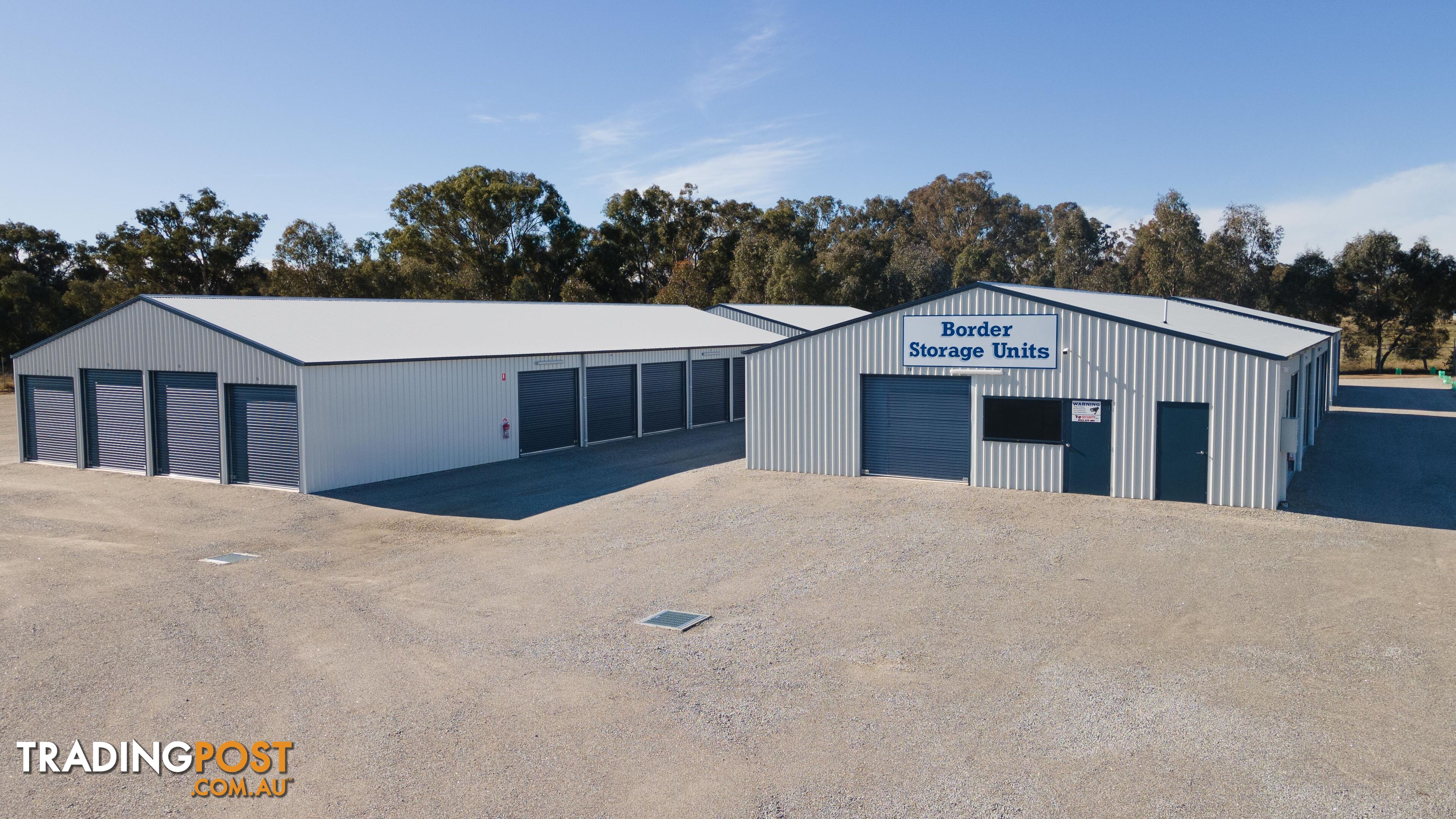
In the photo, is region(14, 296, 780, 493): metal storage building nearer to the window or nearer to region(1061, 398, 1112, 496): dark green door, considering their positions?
the window

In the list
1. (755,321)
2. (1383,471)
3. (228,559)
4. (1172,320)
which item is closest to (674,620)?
(228,559)

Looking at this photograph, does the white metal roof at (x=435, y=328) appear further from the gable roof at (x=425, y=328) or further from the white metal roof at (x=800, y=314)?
the white metal roof at (x=800, y=314)

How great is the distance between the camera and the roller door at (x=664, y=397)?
28781mm

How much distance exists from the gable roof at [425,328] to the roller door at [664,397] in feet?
2.59

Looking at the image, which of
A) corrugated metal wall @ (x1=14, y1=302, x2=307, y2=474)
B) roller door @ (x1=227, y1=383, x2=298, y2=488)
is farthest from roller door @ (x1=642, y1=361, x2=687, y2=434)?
corrugated metal wall @ (x1=14, y1=302, x2=307, y2=474)

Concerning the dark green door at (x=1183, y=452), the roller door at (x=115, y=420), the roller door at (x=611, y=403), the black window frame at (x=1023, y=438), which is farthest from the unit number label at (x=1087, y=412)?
the roller door at (x=115, y=420)

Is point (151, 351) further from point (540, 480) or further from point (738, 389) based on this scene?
point (738, 389)

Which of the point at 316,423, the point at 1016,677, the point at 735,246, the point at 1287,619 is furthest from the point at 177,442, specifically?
the point at 735,246

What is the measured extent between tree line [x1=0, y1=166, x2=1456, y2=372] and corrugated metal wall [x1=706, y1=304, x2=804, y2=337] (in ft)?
56.7

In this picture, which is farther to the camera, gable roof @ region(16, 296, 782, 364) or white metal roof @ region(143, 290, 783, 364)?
white metal roof @ region(143, 290, 783, 364)

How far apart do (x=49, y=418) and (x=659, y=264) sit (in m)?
46.4

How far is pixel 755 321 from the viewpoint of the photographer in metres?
37.3

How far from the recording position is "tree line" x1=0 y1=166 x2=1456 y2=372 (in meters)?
51.8

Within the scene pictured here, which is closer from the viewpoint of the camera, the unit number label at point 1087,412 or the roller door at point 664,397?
the unit number label at point 1087,412
